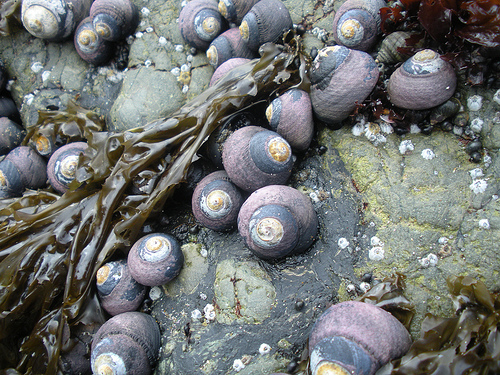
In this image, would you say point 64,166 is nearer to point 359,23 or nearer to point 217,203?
point 217,203

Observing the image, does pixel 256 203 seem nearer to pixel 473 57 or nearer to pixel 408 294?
pixel 408 294

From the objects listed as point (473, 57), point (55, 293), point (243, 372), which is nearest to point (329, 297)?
point (243, 372)

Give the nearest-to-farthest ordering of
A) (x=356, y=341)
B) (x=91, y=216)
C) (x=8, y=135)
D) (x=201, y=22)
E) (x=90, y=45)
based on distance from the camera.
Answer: (x=356, y=341)
(x=91, y=216)
(x=201, y=22)
(x=90, y=45)
(x=8, y=135)

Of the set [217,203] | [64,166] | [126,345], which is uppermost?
[64,166]

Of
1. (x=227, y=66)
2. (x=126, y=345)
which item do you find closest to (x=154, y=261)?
(x=126, y=345)

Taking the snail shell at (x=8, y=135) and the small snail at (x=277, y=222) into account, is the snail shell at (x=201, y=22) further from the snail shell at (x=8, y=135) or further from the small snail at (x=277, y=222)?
the snail shell at (x=8, y=135)

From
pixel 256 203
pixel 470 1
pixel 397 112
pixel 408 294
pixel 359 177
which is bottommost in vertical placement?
pixel 408 294

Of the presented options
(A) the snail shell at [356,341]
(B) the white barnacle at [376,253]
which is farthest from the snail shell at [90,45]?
(A) the snail shell at [356,341]
